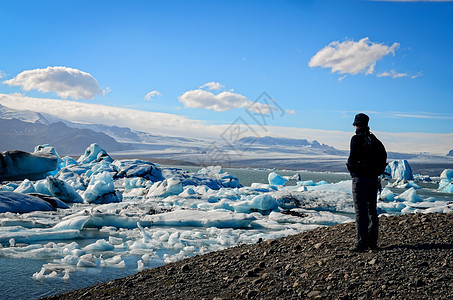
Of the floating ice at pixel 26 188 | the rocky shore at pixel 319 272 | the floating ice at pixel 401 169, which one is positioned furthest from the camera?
the floating ice at pixel 401 169

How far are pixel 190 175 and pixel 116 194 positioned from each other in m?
11.0

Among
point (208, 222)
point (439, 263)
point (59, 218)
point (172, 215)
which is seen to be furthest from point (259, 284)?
point (59, 218)

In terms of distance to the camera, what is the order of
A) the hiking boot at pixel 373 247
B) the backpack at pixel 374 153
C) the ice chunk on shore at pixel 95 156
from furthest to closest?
1. the ice chunk on shore at pixel 95 156
2. the hiking boot at pixel 373 247
3. the backpack at pixel 374 153

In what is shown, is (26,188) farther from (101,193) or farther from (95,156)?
(95,156)

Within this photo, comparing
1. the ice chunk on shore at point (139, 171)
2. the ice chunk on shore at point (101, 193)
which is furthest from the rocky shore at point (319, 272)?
the ice chunk on shore at point (139, 171)

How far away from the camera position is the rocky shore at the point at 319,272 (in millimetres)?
3321

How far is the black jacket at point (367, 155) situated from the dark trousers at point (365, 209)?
10 centimetres

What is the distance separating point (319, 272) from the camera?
3902 mm

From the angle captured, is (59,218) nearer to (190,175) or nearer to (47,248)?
(47,248)

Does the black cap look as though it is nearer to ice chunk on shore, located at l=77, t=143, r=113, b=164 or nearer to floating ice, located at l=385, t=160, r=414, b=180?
ice chunk on shore, located at l=77, t=143, r=113, b=164

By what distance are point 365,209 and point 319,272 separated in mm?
1069

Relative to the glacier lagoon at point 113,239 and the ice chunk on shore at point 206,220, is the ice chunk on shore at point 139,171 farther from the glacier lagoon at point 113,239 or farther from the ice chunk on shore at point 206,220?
the ice chunk on shore at point 206,220

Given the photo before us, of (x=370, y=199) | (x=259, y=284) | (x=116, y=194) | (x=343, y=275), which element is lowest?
(x=116, y=194)

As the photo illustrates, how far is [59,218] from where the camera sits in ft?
38.7
